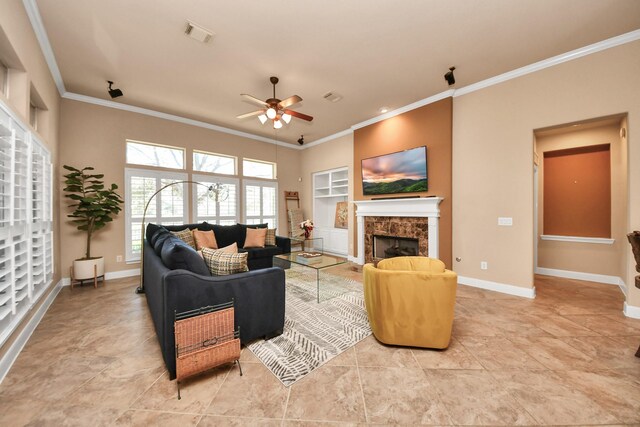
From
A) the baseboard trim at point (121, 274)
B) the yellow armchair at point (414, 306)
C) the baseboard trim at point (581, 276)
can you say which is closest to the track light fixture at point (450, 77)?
the yellow armchair at point (414, 306)

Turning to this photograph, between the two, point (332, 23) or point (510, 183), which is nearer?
point (332, 23)

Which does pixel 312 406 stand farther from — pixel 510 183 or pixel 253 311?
pixel 510 183

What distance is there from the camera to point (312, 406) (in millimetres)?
1563

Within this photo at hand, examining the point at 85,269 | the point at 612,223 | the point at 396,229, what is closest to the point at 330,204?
the point at 396,229

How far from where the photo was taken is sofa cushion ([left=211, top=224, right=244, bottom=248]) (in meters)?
4.97

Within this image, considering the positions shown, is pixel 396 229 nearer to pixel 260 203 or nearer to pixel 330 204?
pixel 330 204

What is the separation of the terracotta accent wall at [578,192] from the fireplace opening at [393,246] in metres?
2.55

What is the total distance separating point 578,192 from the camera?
435 centimetres

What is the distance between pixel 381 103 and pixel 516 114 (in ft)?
6.75

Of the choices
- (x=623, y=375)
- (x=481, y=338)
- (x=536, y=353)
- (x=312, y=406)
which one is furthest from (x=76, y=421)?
(x=623, y=375)

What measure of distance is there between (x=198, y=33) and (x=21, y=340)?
3417mm

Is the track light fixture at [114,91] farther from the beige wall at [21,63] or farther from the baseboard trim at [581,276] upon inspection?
the baseboard trim at [581,276]

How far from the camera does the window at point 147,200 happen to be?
456 cm

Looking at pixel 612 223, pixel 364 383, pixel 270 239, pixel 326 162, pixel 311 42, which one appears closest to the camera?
pixel 364 383
